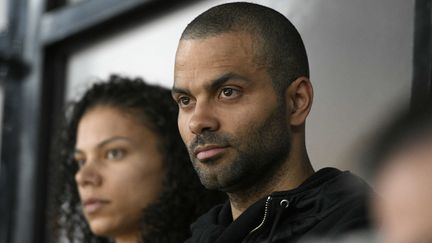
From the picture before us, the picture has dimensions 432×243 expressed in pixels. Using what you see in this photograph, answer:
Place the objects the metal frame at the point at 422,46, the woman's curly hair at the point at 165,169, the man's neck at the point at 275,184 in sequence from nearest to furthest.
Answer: the man's neck at the point at 275,184 → the metal frame at the point at 422,46 → the woman's curly hair at the point at 165,169

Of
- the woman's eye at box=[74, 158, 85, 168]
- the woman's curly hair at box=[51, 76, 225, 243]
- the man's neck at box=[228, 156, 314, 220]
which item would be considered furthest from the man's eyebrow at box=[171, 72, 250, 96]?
the woman's eye at box=[74, 158, 85, 168]

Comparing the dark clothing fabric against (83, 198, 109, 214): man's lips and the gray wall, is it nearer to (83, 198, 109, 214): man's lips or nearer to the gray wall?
the gray wall

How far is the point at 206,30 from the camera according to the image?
1.08 m

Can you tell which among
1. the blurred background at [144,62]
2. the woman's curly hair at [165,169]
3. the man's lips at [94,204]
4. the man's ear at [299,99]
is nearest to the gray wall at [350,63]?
the blurred background at [144,62]

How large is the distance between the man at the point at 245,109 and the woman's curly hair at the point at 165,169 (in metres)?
0.37

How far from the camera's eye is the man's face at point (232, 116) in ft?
3.44

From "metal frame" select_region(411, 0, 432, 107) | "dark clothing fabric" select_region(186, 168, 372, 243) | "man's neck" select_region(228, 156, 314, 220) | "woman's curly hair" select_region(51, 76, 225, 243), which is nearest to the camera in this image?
"dark clothing fabric" select_region(186, 168, 372, 243)

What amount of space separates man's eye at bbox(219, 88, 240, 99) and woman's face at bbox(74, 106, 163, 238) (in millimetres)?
453

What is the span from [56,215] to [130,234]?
29 centimetres

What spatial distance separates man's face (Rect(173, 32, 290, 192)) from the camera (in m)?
1.05

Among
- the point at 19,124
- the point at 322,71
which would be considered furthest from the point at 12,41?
the point at 322,71

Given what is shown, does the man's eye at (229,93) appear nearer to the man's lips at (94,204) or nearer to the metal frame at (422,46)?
the metal frame at (422,46)

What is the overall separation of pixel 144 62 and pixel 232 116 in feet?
2.50

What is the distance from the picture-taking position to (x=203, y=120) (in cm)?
105
